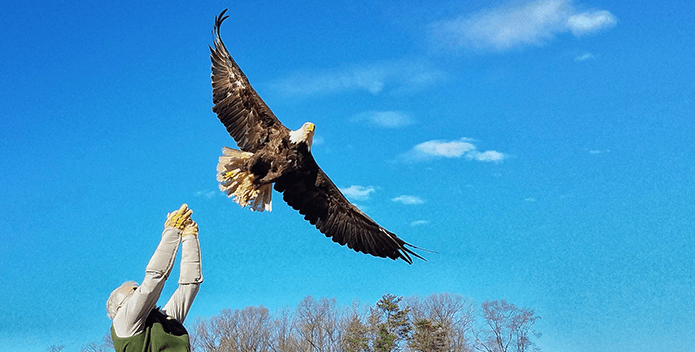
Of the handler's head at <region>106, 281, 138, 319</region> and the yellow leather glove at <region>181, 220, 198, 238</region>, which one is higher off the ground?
the yellow leather glove at <region>181, 220, 198, 238</region>

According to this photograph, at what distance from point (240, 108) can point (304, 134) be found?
2.72 feet

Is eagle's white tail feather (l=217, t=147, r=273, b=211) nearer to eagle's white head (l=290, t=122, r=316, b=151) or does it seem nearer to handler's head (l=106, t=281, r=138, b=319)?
eagle's white head (l=290, t=122, r=316, b=151)

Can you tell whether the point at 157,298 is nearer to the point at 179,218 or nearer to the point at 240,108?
the point at 179,218

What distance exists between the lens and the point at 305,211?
848 centimetres

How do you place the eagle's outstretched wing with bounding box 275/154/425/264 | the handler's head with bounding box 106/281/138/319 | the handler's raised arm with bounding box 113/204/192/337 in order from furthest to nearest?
1. the eagle's outstretched wing with bounding box 275/154/425/264
2. the handler's head with bounding box 106/281/138/319
3. the handler's raised arm with bounding box 113/204/192/337

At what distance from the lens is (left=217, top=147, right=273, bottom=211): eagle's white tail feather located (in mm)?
7430

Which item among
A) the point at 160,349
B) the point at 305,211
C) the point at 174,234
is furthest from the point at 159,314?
the point at 305,211

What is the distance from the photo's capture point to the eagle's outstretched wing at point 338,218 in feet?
27.5

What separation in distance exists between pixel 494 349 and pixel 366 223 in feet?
74.2

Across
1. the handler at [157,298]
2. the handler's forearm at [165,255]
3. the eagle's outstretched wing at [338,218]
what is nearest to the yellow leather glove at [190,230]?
the handler at [157,298]

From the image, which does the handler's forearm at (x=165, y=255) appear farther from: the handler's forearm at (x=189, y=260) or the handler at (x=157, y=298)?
the handler's forearm at (x=189, y=260)

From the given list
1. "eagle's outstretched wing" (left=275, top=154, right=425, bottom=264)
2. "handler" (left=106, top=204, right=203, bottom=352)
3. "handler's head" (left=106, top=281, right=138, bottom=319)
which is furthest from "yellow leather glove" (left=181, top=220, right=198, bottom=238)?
"eagle's outstretched wing" (left=275, top=154, right=425, bottom=264)

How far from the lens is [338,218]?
8.69 metres

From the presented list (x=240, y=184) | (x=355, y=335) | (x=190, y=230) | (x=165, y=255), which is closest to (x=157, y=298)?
(x=165, y=255)
